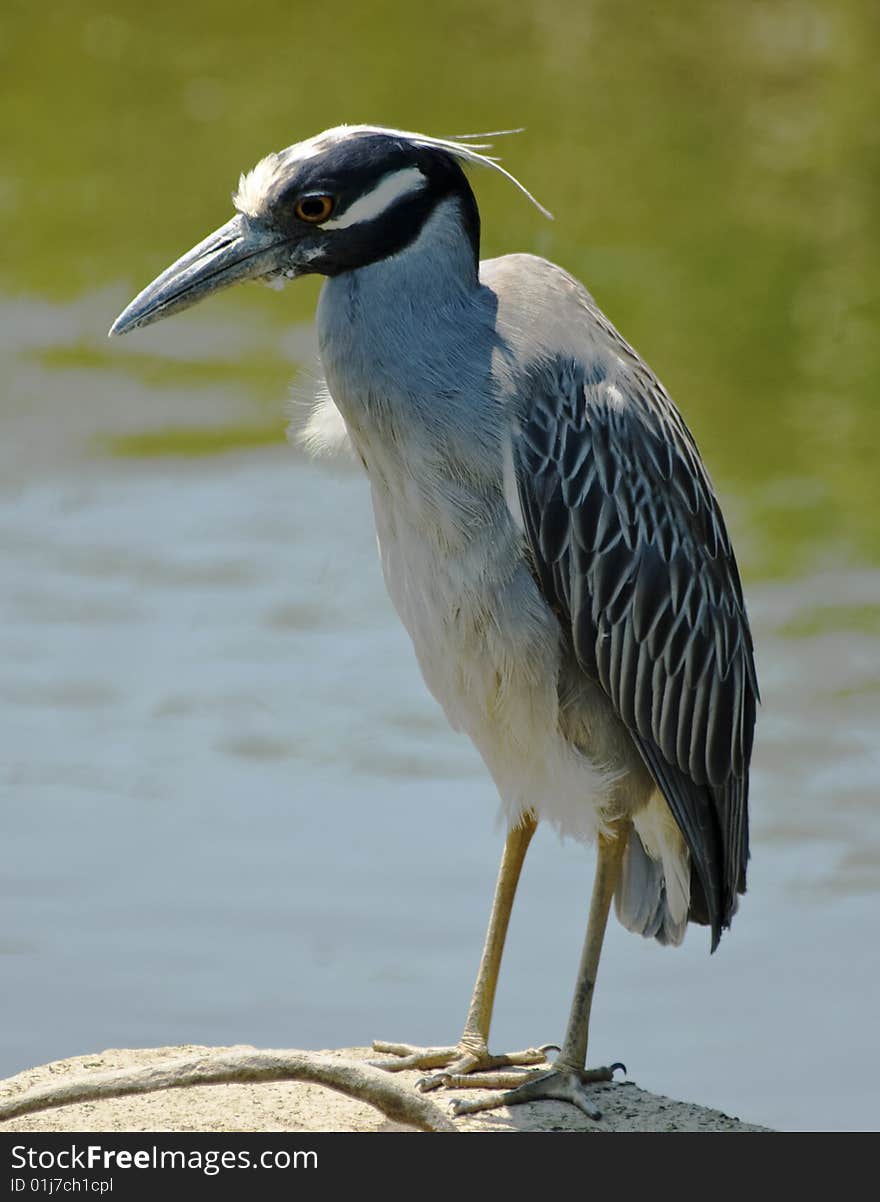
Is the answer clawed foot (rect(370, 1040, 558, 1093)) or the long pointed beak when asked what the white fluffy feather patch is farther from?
clawed foot (rect(370, 1040, 558, 1093))

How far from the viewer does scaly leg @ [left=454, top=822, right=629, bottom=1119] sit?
523cm

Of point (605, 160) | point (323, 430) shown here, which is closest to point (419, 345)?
point (323, 430)

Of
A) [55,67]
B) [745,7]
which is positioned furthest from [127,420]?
[745,7]

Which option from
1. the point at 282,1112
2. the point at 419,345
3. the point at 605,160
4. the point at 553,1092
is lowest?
the point at 282,1112

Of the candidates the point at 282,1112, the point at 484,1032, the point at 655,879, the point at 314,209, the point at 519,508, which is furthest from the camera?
the point at 655,879

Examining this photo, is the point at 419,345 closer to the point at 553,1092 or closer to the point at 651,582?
the point at 651,582

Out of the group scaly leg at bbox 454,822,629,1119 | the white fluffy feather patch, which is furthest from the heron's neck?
scaly leg at bbox 454,822,629,1119

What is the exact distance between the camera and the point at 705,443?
12969 mm

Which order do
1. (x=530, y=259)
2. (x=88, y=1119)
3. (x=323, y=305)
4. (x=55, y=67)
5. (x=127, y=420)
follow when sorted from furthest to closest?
(x=55, y=67)
(x=127, y=420)
(x=530, y=259)
(x=323, y=305)
(x=88, y=1119)

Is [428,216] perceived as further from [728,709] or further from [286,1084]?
[286,1084]

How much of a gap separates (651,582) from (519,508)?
0.50 meters

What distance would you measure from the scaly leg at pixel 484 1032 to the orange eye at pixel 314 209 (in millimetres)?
1799

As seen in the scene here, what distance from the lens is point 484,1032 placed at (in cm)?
557

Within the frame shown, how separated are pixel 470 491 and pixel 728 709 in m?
1.10
